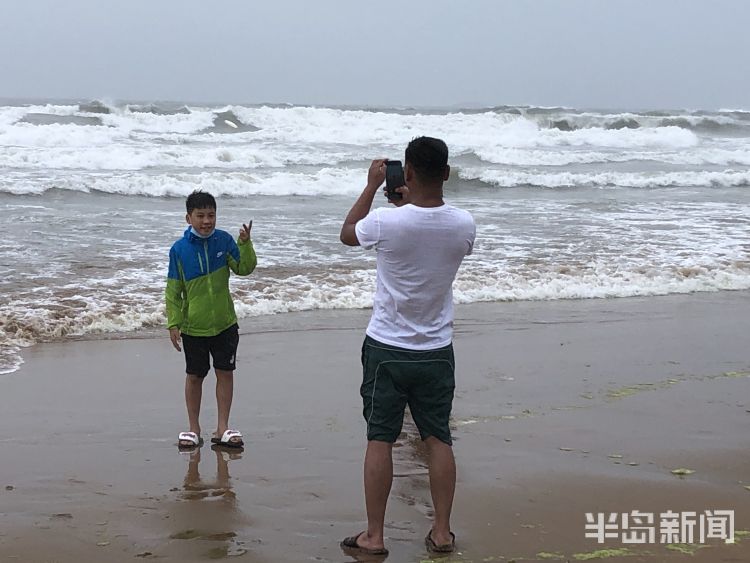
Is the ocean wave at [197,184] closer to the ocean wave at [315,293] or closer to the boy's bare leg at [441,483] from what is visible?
the ocean wave at [315,293]

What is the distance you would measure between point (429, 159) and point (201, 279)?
1.92m

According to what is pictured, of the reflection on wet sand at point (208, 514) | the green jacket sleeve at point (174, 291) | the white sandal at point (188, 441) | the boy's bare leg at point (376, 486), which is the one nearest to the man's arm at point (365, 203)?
the boy's bare leg at point (376, 486)

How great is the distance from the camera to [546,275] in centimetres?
1025

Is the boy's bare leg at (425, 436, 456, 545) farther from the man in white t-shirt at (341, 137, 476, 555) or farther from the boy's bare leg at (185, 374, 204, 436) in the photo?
the boy's bare leg at (185, 374, 204, 436)

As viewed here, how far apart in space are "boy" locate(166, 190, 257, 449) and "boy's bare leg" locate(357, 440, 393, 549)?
148 centimetres

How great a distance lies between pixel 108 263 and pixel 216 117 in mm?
27580

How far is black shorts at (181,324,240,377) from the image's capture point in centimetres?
495

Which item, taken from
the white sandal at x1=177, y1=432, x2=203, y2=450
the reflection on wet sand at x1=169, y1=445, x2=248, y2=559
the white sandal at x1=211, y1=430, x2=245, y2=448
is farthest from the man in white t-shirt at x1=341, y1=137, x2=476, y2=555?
the white sandal at x1=177, y1=432, x2=203, y2=450

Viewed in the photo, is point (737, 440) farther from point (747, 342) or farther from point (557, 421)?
point (747, 342)

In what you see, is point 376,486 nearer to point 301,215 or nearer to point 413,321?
point 413,321

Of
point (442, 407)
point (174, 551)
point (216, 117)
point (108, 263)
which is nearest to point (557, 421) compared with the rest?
point (442, 407)

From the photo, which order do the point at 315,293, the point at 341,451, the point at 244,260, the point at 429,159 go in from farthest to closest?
the point at 315,293 → the point at 244,260 → the point at 341,451 → the point at 429,159

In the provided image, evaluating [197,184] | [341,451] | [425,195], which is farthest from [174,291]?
[197,184]

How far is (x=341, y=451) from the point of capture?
4.80 m
